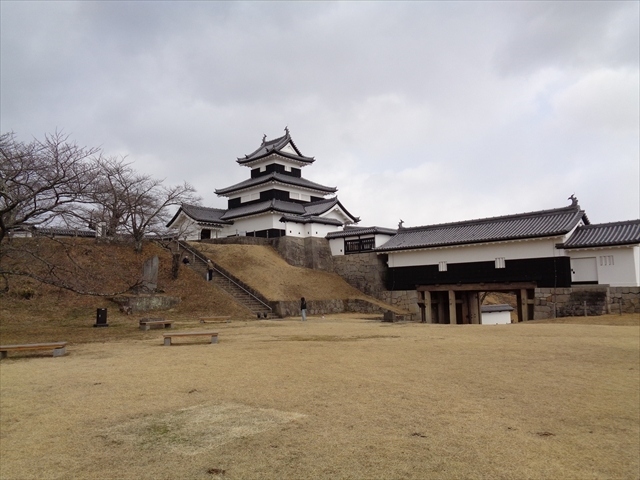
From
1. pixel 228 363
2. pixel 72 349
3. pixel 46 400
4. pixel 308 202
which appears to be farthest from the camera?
pixel 308 202

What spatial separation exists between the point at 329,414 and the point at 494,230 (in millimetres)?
22089

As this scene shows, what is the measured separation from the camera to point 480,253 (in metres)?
25.2

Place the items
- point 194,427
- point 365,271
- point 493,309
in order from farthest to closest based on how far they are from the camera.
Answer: point 493,309 → point 365,271 → point 194,427

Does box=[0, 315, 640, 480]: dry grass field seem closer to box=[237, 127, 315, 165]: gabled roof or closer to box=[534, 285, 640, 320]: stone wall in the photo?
box=[534, 285, 640, 320]: stone wall

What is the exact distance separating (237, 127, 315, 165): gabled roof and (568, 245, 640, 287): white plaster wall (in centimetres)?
2800

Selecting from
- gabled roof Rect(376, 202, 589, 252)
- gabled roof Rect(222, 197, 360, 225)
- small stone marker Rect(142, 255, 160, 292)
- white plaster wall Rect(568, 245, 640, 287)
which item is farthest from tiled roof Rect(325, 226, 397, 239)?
small stone marker Rect(142, 255, 160, 292)

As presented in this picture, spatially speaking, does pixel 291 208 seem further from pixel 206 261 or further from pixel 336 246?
pixel 206 261

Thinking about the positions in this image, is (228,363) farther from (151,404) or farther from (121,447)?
(121,447)

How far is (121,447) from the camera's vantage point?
5.03m

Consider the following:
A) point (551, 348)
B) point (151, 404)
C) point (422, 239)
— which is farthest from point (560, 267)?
point (151, 404)

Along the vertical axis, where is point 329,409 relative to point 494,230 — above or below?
below

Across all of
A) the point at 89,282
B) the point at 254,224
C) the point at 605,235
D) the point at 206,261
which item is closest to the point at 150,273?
the point at 89,282

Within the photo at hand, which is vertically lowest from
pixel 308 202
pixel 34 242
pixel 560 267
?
pixel 560 267

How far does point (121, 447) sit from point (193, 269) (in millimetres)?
24505
